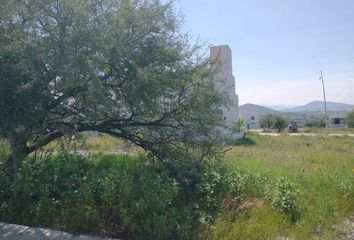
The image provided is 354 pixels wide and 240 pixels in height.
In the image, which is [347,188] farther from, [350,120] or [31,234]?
[350,120]

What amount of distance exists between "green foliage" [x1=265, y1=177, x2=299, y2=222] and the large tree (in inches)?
66.4

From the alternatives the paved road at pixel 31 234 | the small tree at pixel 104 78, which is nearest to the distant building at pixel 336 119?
the small tree at pixel 104 78

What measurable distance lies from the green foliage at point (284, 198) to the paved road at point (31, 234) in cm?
280

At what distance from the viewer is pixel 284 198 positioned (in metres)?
4.98

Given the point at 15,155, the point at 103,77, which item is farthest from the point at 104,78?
the point at 15,155

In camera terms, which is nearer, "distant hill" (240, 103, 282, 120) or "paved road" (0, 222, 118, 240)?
"paved road" (0, 222, 118, 240)

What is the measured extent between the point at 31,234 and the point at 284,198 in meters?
3.89

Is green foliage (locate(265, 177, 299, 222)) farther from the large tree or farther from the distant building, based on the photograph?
the distant building

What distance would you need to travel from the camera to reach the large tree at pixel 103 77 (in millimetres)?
5008

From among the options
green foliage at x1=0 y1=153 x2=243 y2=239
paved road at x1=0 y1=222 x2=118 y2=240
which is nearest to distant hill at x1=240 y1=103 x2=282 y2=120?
green foliage at x1=0 y1=153 x2=243 y2=239

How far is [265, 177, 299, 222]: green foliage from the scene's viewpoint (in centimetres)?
489

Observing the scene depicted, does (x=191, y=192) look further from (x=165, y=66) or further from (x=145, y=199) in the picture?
(x=165, y=66)

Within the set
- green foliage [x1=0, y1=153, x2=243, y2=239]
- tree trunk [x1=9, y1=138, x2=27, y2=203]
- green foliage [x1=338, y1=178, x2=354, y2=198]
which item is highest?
tree trunk [x1=9, y1=138, x2=27, y2=203]

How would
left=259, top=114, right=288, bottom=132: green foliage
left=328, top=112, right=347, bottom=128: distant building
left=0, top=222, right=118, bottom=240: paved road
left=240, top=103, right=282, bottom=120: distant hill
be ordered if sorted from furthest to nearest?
1. left=240, top=103, right=282, bottom=120: distant hill
2. left=328, top=112, right=347, bottom=128: distant building
3. left=259, top=114, right=288, bottom=132: green foliage
4. left=0, top=222, right=118, bottom=240: paved road
